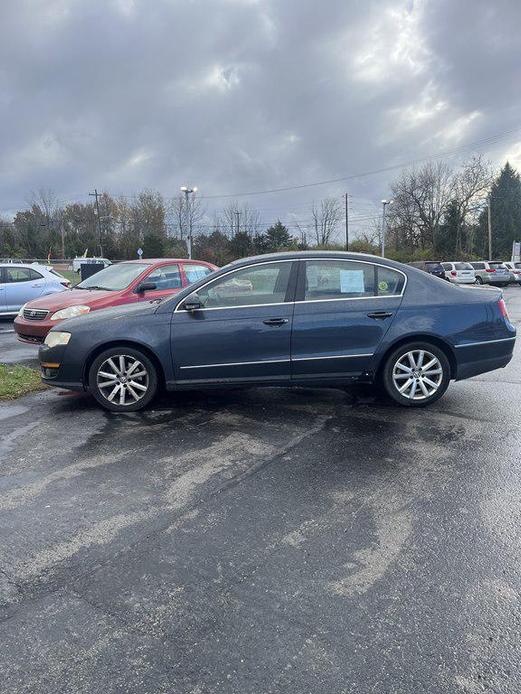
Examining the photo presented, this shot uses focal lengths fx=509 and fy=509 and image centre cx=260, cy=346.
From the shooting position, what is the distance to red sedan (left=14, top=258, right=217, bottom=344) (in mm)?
7871

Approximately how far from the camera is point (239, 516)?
3.26m

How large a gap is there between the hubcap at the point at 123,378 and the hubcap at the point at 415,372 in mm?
2677

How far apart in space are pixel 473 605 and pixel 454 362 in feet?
11.2

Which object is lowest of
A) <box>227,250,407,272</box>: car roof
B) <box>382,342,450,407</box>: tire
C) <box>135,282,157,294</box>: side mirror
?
<box>382,342,450,407</box>: tire

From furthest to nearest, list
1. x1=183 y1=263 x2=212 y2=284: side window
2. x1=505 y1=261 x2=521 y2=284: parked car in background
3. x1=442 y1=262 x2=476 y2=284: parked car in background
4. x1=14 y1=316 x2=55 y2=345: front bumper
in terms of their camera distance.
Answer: x1=505 y1=261 x2=521 y2=284: parked car in background
x1=442 y1=262 x2=476 y2=284: parked car in background
x1=183 y1=263 x2=212 y2=284: side window
x1=14 y1=316 x2=55 y2=345: front bumper

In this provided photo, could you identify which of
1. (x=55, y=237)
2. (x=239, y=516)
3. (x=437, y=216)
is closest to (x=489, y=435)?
(x=239, y=516)

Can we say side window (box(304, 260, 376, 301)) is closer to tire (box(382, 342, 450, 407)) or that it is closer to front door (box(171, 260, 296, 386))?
front door (box(171, 260, 296, 386))

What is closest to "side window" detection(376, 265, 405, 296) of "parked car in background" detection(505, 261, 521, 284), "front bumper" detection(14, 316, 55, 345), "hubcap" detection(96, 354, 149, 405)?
"hubcap" detection(96, 354, 149, 405)

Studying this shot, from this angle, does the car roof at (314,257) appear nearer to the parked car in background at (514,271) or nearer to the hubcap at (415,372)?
the hubcap at (415,372)

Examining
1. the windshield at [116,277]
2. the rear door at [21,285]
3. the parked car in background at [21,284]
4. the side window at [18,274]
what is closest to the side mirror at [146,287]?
the windshield at [116,277]

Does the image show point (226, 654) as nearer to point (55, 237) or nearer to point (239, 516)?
point (239, 516)

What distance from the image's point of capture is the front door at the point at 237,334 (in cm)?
523

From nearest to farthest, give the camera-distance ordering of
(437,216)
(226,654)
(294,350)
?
1. (226,654)
2. (294,350)
3. (437,216)

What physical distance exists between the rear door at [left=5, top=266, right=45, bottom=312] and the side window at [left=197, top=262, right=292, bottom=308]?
33.7ft
